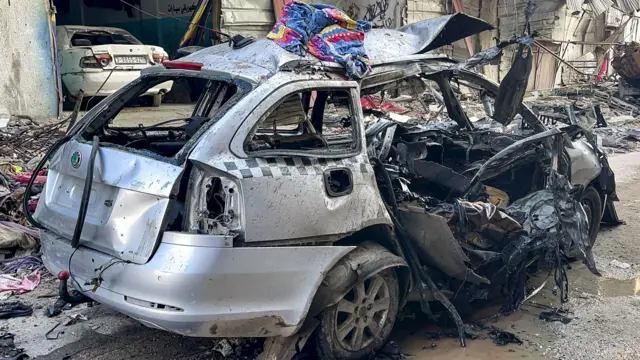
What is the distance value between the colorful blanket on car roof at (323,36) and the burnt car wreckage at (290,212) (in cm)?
9

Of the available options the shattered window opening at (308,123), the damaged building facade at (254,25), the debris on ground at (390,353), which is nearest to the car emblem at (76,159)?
the shattered window opening at (308,123)

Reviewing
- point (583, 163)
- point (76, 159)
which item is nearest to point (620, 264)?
point (583, 163)

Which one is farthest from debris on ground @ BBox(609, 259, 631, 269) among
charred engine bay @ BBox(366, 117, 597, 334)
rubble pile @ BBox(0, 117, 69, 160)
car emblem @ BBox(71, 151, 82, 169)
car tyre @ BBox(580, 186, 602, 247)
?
rubble pile @ BBox(0, 117, 69, 160)

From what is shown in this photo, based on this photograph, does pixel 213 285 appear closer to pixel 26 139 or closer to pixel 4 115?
pixel 26 139

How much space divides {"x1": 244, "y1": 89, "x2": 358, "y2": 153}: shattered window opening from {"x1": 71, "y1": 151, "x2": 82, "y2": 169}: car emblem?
40.1 inches

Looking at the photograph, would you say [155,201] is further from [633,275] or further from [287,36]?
[633,275]

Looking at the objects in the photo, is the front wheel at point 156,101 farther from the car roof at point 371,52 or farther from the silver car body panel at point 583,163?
the silver car body panel at point 583,163

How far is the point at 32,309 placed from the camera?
435 centimetres

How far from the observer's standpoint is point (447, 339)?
4.13 meters

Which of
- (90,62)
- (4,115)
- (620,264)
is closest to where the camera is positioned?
(620,264)

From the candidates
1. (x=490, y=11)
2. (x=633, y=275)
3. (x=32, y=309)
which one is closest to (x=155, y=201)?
(x=32, y=309)

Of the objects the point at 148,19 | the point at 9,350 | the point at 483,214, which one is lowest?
the point at 9,350

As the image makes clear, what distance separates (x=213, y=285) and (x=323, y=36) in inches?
70.9

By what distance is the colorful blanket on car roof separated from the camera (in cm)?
379
